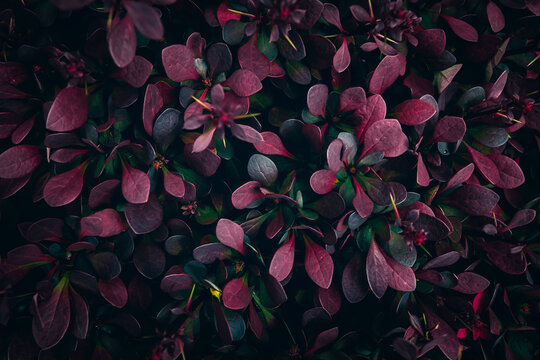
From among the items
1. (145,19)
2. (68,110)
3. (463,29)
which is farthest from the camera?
(463,29)

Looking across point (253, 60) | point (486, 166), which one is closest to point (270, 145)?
point (253, 60)

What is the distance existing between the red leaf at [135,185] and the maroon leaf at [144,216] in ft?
0.15

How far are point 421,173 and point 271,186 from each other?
348 millimetres

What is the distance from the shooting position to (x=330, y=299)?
85 centimetres

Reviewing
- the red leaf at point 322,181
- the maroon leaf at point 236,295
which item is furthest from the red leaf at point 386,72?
the maroon leaf at point 236,295

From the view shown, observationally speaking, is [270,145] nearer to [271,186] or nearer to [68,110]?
[271,186]

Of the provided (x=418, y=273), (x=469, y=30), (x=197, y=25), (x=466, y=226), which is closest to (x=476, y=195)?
(x=466, y=226)

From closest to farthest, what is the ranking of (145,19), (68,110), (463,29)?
1. (145,19)
2. (68,110)
3. (463,29)

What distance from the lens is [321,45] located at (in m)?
0.81

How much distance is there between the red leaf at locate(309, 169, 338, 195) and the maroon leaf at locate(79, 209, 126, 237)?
46 cm

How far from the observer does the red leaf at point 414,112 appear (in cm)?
79

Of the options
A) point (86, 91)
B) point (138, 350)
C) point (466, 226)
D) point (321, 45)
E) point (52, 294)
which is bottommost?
point (138, 350)

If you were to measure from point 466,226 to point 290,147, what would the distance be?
1.67 feet

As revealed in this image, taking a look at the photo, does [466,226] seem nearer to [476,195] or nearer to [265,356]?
[476,195]
